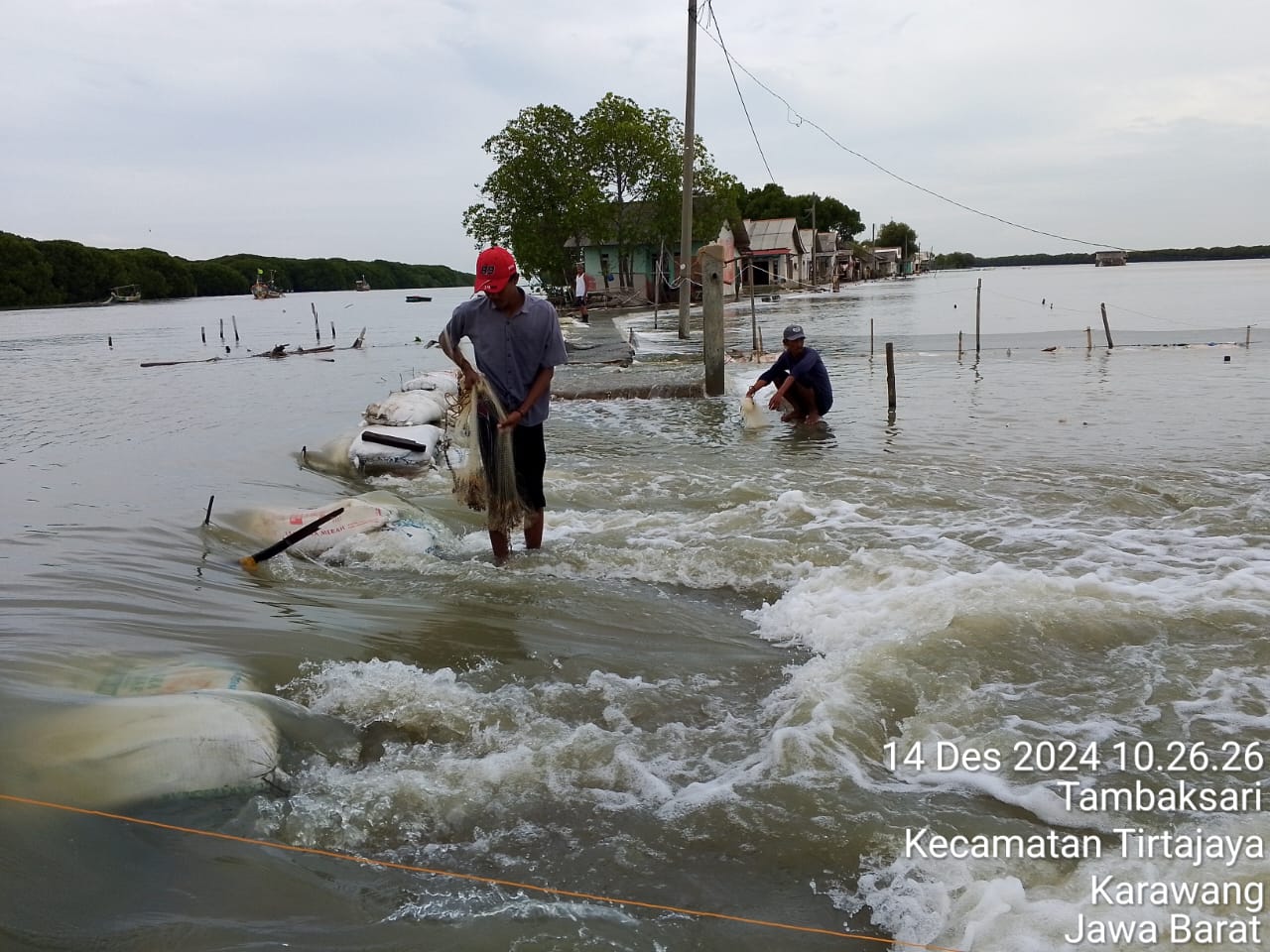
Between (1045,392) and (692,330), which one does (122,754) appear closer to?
(1045,392)

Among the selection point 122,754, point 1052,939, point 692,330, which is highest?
point 692,330

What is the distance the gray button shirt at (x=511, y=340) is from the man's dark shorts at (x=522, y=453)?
20 cm

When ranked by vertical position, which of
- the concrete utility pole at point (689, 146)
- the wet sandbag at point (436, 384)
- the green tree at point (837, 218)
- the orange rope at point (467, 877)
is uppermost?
the green tree at point (837, 218)

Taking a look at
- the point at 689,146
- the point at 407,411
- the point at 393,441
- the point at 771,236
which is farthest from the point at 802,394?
the point at 771,236

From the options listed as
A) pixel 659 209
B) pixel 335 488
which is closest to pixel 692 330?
pixel 659 209

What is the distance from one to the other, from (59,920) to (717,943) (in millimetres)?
1747

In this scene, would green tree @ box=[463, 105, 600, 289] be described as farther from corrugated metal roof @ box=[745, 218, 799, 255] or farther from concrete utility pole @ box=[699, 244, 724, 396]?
concrete utility pole @ box=[699, 244, 724, 396]

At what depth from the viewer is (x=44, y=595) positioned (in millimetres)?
4730

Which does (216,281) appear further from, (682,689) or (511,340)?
(682,689)

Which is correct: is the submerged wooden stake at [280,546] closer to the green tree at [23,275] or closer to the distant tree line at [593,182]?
the distant tree line at [593,182]

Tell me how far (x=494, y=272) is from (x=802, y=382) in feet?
23.9

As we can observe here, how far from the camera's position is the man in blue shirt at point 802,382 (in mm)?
11312

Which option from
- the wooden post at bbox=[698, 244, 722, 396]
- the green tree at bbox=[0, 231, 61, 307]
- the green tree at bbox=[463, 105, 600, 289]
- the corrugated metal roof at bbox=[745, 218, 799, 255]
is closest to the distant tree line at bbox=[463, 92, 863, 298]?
the green tree at bbox=[463, 105, 600, 289]

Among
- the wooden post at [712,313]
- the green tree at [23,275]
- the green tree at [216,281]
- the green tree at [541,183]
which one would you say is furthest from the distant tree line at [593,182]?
the green tree at [216,281]
